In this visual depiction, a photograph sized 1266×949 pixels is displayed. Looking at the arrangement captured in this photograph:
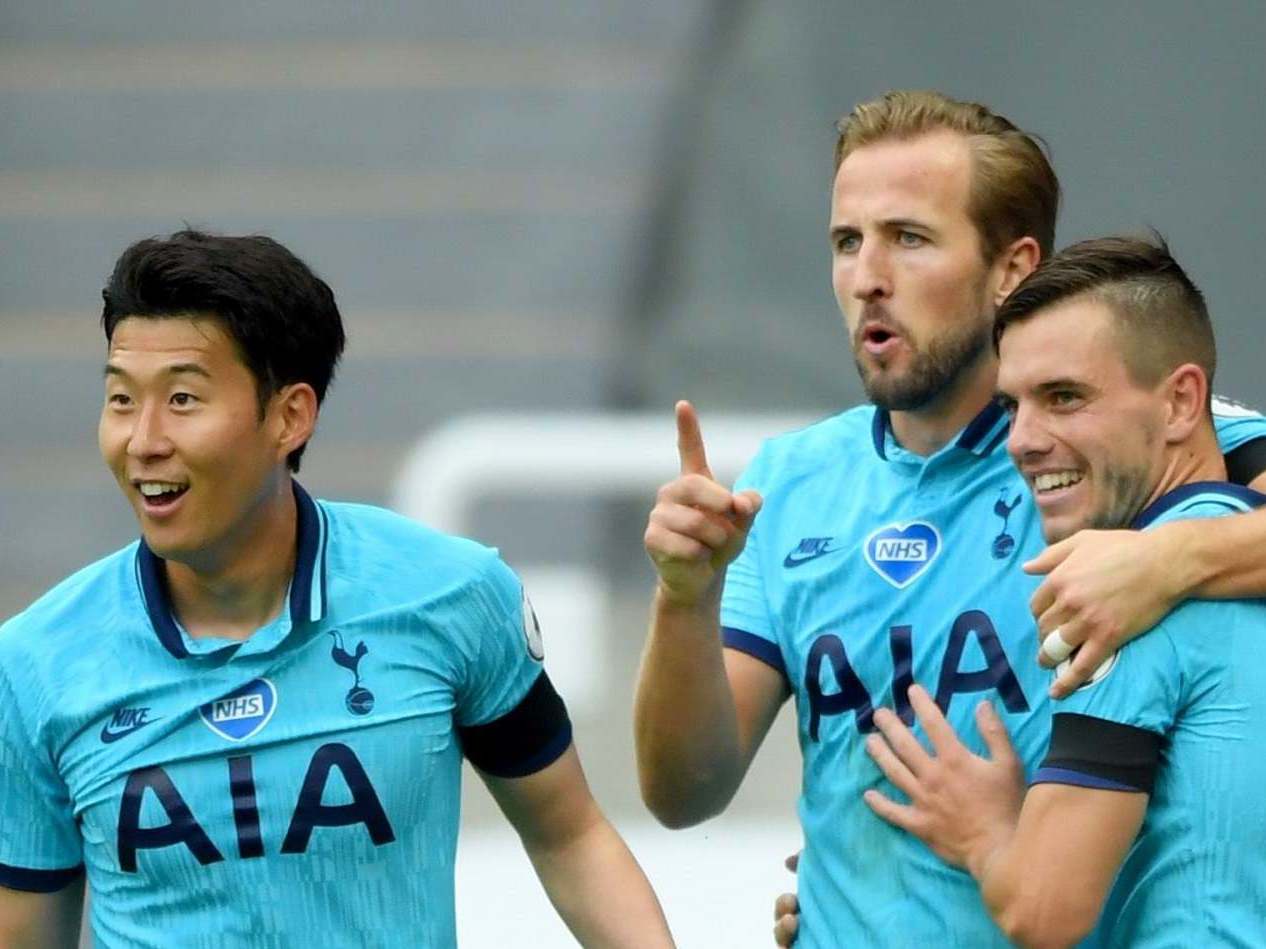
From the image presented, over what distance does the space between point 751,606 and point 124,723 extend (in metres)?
0.92

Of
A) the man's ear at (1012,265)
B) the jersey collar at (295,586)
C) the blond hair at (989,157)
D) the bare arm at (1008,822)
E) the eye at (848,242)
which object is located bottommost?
the bare arm at (1008,822)

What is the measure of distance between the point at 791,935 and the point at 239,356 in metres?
1.12

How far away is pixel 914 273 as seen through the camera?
10.3 feet

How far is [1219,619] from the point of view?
2693mm

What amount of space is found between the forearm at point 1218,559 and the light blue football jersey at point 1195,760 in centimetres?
3

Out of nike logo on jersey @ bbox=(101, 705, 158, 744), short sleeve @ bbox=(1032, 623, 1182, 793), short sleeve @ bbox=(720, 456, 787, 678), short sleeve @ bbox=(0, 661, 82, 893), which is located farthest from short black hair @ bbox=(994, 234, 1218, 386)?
short sleeve @ bbox=(0, 661, 82, 893)

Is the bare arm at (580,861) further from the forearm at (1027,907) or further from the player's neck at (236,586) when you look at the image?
the forearm at (1027,907)

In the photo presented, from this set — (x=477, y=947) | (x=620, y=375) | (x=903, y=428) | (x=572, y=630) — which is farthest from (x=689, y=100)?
(x=903, y=428)

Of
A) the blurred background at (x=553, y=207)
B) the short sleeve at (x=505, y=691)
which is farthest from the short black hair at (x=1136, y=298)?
the blurred background at (x=553, y=207)

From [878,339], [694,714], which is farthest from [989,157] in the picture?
[694,714]

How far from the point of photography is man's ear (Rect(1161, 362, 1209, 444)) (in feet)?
9.14

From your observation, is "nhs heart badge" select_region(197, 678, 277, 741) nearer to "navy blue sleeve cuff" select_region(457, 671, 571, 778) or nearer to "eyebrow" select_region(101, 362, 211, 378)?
"navy blue sleeve cuff" select_region(457, 671, 571, 778)

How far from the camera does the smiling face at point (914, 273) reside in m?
3.13

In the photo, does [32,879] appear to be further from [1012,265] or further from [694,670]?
[1012,265]
